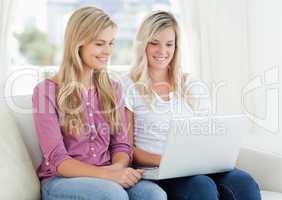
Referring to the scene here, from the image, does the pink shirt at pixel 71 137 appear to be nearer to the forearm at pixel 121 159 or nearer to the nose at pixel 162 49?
the forearm at pixel 121 159

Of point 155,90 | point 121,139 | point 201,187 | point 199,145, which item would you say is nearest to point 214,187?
point 201,187

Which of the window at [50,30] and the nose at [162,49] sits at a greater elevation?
the window at [50,30]

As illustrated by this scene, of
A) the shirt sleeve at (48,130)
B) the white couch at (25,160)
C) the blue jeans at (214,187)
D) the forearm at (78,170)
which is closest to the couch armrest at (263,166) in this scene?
the white couch at (25,160)

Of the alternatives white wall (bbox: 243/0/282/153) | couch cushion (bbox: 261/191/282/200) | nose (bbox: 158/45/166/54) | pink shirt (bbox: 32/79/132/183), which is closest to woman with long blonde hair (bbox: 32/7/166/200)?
pink shirt (bbox: 32/79/132/183)

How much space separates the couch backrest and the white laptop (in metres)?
0.44

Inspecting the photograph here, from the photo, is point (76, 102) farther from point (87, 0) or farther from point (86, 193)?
point (87, 0)

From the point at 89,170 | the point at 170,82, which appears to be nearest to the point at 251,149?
the point at 170,82

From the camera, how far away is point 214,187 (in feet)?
5.87

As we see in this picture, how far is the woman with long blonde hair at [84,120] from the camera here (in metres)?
1.76

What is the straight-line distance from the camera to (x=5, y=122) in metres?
1.86

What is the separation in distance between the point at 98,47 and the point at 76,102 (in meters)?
0.22

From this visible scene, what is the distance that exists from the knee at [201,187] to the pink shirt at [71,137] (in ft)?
1.00

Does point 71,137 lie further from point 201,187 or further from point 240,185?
point 240,185

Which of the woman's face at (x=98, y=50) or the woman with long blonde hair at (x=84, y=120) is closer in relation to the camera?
the woman with long blonde hair at (x=84, y=120)
